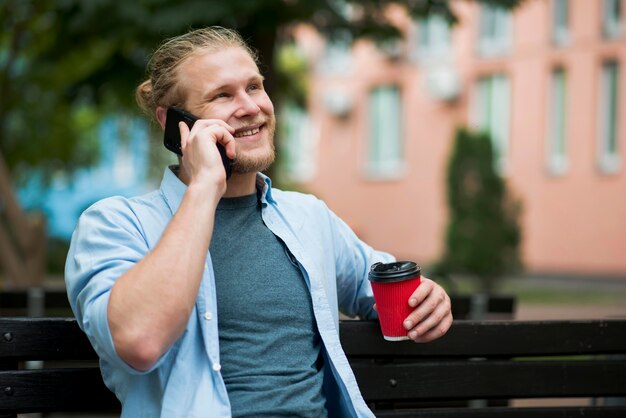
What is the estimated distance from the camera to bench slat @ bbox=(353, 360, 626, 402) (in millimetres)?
3807

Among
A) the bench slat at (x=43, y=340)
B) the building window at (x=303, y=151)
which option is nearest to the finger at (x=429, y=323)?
the bench slat at (x=43, y=340)

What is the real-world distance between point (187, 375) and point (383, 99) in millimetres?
29691

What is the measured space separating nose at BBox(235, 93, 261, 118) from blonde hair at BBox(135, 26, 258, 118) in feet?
0.55

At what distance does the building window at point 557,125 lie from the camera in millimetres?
26703

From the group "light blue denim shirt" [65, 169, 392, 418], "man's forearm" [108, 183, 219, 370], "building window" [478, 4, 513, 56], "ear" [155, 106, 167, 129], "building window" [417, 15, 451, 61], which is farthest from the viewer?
"building window" [417, 15, 451, 61]

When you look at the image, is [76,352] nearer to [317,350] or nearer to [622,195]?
[317,350]

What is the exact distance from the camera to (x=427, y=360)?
390 cm

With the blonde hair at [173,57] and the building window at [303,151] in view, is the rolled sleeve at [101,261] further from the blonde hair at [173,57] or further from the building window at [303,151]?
the building window at [303,151]

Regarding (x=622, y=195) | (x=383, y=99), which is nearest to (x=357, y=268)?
(x=622, y=195)

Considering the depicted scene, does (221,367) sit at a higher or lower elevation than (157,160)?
higher

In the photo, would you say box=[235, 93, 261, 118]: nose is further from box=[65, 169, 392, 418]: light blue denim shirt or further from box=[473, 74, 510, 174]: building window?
box=[473, 74, 510, 174]: building window

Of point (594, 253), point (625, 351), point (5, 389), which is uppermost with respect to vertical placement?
point (5, 389)

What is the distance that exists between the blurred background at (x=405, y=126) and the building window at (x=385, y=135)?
0.15 ft

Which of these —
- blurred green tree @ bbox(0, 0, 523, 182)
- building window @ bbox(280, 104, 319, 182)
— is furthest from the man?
building window @ bbox(280, 104, 319, 182)
